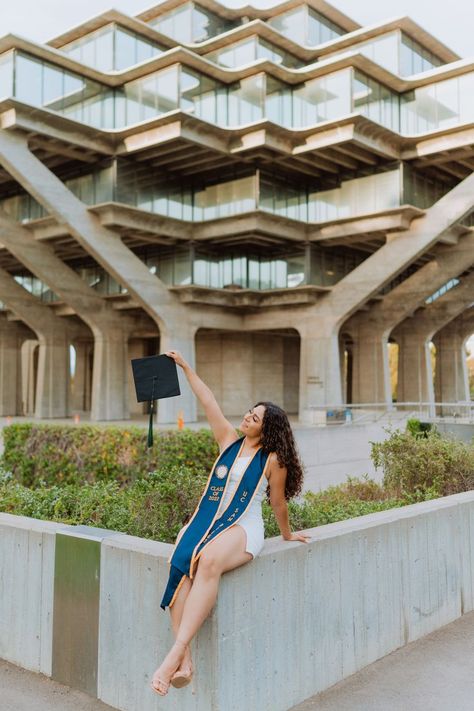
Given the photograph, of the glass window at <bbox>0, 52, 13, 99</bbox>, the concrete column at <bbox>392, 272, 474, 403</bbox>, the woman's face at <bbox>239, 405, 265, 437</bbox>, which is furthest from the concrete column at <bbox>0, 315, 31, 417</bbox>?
the woman's face at <bbox>239, 405, 265, 437</bbox>

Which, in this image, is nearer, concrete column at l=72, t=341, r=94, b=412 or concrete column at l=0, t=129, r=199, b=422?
concrete column at l=0, t=129, r=199, b=422

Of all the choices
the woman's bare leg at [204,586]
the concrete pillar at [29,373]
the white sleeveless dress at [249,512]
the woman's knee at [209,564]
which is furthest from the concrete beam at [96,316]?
the woman's knee at [209,564]

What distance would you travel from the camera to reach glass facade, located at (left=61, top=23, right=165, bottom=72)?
3241 centimetres

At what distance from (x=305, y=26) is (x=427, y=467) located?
33959mm

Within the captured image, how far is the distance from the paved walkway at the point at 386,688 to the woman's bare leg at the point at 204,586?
124cm

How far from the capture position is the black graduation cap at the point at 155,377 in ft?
19.1

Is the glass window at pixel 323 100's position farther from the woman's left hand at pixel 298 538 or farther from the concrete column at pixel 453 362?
the woman's left hand at pixel 298 538

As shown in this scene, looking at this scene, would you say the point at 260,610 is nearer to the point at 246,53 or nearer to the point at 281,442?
the point at 281,442

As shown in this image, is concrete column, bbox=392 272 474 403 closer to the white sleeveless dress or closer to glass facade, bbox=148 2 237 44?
glass facade, bbox=148 2 237 44

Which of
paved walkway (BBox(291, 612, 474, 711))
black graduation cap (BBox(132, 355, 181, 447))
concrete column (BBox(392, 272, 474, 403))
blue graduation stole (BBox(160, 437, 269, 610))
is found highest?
concrete column (BBox(392, 272, 474, 403))

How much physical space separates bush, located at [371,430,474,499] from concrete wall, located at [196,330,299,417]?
32.0 m

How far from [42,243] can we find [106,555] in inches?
1289

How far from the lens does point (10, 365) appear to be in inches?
1828

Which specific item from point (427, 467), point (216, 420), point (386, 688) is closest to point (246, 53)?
point (427, 467)
